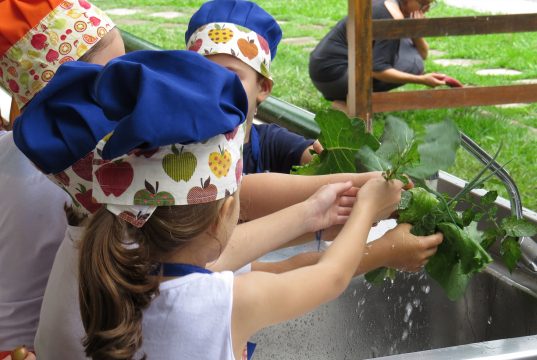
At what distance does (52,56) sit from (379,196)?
71 cm

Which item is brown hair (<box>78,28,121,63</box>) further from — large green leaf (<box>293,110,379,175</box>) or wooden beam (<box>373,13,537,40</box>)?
wooden beam (<box>373,13,537,40</box>)

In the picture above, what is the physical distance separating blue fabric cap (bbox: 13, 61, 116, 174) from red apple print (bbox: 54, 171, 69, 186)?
8 centimetres

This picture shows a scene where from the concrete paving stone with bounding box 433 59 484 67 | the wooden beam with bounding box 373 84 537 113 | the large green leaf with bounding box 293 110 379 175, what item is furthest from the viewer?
the concrete paving stone with bounding box 433 59 484 67

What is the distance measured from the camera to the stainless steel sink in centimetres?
211

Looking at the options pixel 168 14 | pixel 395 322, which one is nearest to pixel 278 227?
pixel 395 322

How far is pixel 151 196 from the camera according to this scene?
1.19 m

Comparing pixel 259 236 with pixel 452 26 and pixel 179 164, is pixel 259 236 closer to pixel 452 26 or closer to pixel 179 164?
pixel 179 164

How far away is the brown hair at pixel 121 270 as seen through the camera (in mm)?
1212

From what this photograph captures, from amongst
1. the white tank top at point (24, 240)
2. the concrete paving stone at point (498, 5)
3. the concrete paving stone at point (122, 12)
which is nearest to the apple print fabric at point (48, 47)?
the white tank top at point (24, 240)

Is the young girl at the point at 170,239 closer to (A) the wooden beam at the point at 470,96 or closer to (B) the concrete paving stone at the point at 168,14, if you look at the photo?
(A) the wooden beam at the point at 470,96

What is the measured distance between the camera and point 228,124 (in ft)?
3.89

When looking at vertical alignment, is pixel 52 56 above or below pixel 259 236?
above

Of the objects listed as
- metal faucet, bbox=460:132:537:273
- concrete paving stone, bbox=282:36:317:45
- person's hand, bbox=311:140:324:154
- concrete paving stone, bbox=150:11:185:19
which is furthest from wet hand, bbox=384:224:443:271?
concrete paving stone, bbox=150:11:185:19

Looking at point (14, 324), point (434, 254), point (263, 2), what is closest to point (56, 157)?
point (14, 324)
